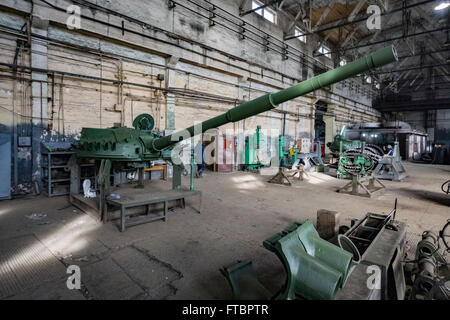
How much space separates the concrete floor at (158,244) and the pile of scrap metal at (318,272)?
0.42 metres

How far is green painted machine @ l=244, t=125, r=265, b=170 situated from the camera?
35.1 feet

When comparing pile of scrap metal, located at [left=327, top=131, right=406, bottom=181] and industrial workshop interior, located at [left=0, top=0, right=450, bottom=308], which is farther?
pile of scrap metal, located at [left=327, top=131, right=406, bottom=181]

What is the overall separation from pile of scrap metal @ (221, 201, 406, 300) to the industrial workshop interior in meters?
0.01

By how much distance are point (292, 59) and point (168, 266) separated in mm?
13097

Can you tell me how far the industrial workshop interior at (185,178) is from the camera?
1.96 metres

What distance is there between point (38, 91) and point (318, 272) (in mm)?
6710

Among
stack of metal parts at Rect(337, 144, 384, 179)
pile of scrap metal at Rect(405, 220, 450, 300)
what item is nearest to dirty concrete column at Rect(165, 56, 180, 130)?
stack of metal parts at Rect(337, 144, 384, 179)

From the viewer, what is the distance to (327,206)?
16.3ft

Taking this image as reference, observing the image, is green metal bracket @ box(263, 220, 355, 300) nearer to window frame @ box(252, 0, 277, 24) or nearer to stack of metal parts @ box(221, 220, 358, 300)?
stack of metal parts @ box(221, 220, 358, 300)

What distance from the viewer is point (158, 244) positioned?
2979 millimetres

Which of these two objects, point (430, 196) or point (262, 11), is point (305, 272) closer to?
point (430, 196)

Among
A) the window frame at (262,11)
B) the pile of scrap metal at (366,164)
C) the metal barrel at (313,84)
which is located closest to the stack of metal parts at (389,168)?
the pile of scrap metal at (366,164)

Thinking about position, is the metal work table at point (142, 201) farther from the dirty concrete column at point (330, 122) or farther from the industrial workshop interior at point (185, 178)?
the dirty concrete column at point (330, 122)
